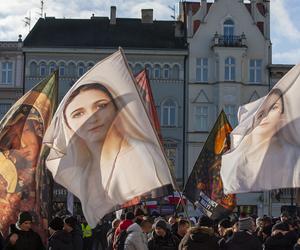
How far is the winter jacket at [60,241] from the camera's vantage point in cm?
1183

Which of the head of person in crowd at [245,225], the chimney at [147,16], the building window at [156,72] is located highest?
the chimney at [147,16]

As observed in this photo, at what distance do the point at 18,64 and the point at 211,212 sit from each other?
3242 cm

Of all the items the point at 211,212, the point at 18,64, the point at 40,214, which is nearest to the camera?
the point at 40,214

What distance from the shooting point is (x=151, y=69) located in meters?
50.9

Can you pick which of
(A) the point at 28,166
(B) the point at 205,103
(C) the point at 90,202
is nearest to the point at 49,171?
(A) the point at 28,166

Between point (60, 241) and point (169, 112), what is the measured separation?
39.1 metres

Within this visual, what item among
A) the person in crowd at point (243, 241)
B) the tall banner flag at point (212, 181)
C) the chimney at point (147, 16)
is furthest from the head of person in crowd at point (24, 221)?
the chimney at point (147, 16)

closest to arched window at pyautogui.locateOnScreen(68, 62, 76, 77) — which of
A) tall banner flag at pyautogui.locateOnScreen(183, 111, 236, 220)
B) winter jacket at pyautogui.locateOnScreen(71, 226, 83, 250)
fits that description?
tall banner flag at pyautogui.locateOnScreen(183, 111, 236, 220)

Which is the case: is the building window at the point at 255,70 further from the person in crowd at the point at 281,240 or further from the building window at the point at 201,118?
the person in crowd at the point at 281,240

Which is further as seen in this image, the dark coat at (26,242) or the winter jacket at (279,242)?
the winter jacket at (279,242)

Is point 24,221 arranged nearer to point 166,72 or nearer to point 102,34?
point 166,72

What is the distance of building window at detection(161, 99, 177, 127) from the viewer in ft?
167

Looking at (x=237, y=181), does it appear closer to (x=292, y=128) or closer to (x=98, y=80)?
(x=292, y=128)

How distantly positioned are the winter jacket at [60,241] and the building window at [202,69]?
1548 inches
